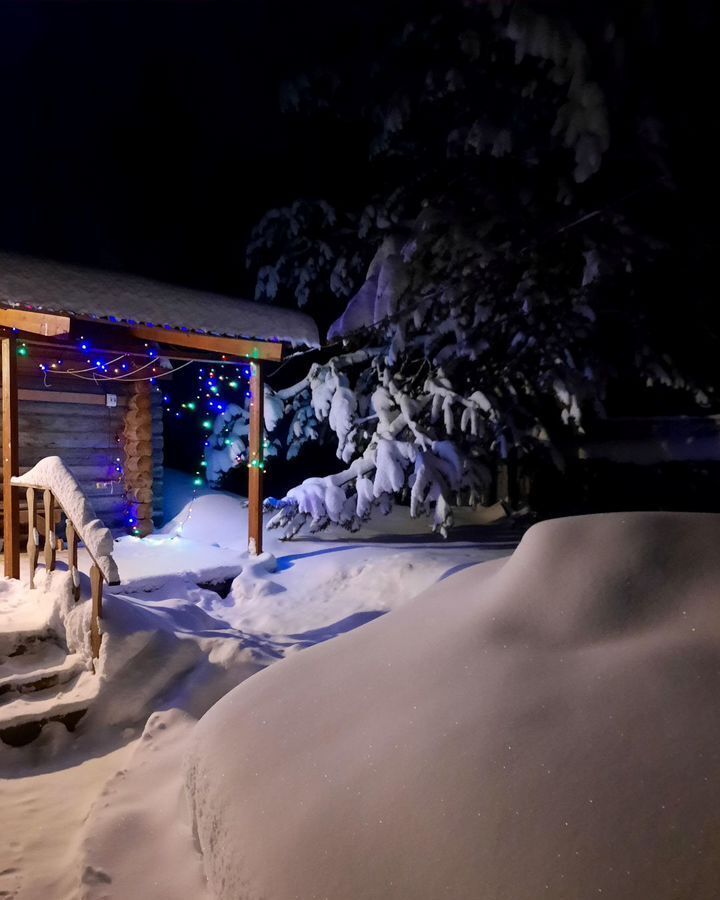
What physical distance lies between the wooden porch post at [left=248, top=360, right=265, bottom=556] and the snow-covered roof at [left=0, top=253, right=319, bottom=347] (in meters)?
0.81

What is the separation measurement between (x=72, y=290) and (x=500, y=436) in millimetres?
7038

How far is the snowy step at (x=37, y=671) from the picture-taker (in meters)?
4.81

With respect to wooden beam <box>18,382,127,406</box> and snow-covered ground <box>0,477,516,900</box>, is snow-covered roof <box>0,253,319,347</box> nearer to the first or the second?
wooden beam <box>18,382,127,406</box>

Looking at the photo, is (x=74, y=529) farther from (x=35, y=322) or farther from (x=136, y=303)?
(x=136, y=303)

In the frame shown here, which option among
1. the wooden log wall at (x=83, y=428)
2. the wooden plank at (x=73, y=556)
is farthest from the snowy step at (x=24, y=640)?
the wooden log wall at (x=83, y=428)

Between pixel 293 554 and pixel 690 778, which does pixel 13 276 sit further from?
pixel 690 778

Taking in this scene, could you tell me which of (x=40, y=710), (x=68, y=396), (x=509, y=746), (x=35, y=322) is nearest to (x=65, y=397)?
(x=68, y=396)

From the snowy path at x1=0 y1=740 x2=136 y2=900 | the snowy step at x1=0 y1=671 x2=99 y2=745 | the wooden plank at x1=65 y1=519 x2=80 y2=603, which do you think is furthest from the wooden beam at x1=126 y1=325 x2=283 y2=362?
the snowy path at x1=0 y1=740 x2=136 y2=900

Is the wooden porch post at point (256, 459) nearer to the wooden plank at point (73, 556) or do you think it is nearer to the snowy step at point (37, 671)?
the wooden plank at point (73, 556)

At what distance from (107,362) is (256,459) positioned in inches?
128

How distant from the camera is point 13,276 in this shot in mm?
6527

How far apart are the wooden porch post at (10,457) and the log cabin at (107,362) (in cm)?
1

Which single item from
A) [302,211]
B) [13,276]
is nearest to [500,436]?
[302,211]

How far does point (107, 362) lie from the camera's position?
1021cm
